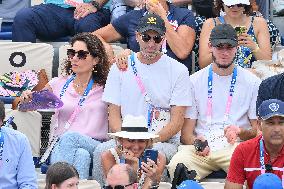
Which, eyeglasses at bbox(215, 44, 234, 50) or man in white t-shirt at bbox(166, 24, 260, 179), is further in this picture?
eyeglasses at bbox(215, 44, 234, 50)

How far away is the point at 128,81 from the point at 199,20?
1.57 m

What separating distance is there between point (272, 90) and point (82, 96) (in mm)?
1855

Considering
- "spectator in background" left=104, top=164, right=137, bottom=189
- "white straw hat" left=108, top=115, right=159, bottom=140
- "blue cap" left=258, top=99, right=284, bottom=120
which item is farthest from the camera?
"white straw hat" left=108, top=115, right=159, bottom=140

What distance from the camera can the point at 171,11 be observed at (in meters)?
8.74

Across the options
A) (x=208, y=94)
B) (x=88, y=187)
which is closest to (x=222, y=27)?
(x=208, y=94)

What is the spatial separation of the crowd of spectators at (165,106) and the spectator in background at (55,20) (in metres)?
0.51

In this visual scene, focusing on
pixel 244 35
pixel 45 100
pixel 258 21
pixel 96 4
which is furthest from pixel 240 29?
pixel 45 100

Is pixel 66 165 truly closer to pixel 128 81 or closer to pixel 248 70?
pixel 128 81

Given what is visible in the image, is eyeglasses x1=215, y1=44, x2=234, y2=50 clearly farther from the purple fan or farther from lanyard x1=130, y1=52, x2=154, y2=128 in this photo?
the purple fan

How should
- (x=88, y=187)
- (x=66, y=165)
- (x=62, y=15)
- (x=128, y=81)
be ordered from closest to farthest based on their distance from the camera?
(x=66, y=165) → (x=88, y=187) → (x=128, y=81) → (x=62, y=15)

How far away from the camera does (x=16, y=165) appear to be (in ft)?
21.5

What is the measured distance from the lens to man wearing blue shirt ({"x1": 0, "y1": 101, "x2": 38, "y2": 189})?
21.4ft

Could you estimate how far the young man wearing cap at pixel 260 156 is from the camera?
6250 millimetres

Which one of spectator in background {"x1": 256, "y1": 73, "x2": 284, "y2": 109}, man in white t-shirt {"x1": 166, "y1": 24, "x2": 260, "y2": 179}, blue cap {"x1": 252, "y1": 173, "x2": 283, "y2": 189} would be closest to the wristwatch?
man in white t-shirt {"x1": 166, "y1": 24, "x2": 260, "y2": 179}
